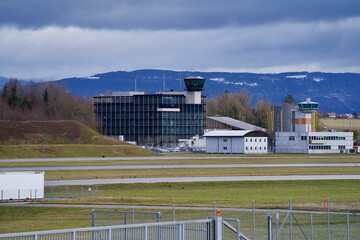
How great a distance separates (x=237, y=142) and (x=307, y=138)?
1788cm

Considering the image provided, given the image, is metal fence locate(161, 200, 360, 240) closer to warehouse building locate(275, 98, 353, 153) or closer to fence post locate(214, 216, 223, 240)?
fence post locate(214, 216, 223, 240)

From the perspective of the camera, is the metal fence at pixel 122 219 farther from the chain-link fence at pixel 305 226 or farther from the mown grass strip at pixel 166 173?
the mown grass strip at pixel 166 173

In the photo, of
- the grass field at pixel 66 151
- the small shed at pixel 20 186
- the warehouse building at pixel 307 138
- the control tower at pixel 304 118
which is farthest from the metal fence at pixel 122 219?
the control tower at pixel 304 118

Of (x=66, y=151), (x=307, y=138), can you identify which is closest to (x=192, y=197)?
(x=66, y=151)

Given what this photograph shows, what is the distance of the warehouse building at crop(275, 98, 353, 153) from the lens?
172 meters

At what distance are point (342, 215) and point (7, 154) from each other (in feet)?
340

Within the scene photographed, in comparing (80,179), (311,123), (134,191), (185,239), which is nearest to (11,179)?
(134,191)

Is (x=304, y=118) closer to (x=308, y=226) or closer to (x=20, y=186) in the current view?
(x=20, y=186)

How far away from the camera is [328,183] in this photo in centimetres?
7406

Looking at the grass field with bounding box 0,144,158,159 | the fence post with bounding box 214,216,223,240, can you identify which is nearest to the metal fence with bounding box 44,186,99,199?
the fence post with bounding box 214,216,223,240

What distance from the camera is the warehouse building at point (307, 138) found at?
17188 centimetres

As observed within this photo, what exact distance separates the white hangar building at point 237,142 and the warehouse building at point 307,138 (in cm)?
503

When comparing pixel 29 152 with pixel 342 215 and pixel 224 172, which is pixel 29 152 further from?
pixel 342 215

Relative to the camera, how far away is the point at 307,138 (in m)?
171
